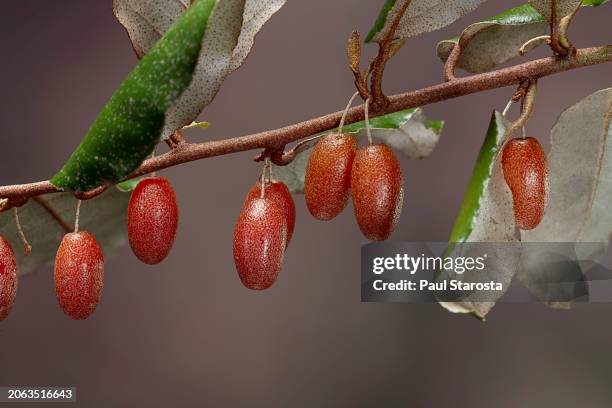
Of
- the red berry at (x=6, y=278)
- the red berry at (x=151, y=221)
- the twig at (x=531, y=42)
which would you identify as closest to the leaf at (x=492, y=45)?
the twig at (x=531, y=42)

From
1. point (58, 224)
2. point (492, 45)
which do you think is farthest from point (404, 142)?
point (58, 224)

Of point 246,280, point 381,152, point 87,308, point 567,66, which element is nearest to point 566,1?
point 567,66

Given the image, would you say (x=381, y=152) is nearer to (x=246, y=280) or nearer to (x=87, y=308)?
(x=246, y=280)

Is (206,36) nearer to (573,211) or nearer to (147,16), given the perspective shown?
(147,16)

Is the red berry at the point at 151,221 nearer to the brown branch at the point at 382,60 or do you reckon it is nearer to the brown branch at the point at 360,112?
the brown branch at the point at 360,112

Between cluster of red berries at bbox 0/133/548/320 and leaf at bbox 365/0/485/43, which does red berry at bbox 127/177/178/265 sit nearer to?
cluster of red berries at bbox 0/133/548/320
